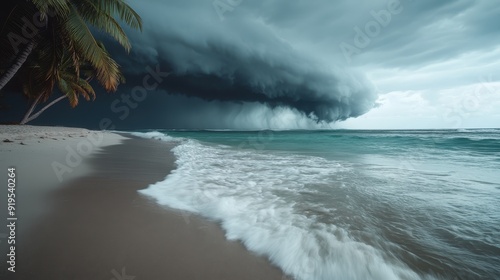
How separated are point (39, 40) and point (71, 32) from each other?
1.53m

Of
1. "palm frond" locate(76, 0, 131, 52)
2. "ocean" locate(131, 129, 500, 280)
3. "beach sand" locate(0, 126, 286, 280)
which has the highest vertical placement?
"palm frond" locate(76, 0, 131, 52)

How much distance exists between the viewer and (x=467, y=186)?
16.7ft

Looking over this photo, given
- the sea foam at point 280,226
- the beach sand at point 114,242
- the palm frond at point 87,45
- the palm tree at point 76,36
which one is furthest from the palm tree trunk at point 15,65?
the sea foam at point 280,226

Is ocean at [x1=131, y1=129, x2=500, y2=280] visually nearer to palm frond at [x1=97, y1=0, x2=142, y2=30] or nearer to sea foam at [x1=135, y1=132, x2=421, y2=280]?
sea foam at [x1=135, y1=132, x2=421, y2=280]

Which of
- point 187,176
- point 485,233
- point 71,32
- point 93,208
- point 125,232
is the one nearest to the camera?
point 125,232

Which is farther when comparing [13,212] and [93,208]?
[93,208]

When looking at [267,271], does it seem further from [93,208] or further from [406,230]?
[93,208]

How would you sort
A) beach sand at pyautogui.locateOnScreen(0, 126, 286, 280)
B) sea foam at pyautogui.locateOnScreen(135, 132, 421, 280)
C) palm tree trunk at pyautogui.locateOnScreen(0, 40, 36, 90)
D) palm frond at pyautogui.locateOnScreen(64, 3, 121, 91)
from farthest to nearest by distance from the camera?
1. palm frond at pyautogui.locateOnScreen(64, 3, 121, 91)
2. palm tree trunk at pyautogui.locateOnScreen(0, 40, 36, 90)
3. sea foam at pyautogui.locateOnScreen(135, 132, 421, 280)
4. beach sand at pyautogui.locateOnScreen(0, 126, 286, 280)

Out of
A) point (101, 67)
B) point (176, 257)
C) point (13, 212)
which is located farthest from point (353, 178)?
point (101, 67)

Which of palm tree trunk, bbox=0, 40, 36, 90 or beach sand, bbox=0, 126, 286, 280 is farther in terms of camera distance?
palm tree trunk, bbox=0, 40, 36, 90

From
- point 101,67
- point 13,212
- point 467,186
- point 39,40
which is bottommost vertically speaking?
point 467,186

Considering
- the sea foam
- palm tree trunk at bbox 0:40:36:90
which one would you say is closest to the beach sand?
the sea foam

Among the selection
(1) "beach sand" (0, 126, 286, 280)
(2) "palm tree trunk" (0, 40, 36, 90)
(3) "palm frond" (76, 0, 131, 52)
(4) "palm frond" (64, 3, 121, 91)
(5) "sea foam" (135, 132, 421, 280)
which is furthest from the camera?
(3) "palm frond" (76, 0, 131, 52)

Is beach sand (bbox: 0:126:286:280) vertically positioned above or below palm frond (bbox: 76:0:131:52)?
below
